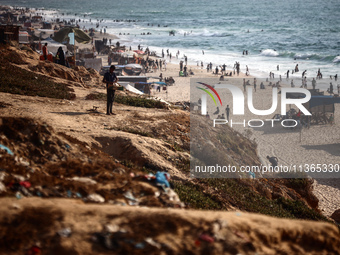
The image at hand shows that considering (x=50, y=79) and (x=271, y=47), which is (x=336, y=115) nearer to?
(x=50, y=79)

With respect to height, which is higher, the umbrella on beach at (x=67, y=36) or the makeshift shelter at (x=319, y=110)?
the umbrella on beach at (x=67, y=36)

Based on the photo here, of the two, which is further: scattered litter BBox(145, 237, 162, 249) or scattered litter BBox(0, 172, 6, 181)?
scattered litter BBox(0, 172, 6, 181)

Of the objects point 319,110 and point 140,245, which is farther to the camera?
point 319,110

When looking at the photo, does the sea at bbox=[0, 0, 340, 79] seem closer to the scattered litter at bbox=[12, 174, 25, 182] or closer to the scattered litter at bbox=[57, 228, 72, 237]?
the scattered litter at bbox=[12, 174, 25, 182]

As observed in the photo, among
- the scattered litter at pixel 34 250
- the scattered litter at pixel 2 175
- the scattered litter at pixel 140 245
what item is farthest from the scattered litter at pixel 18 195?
the scattered litter at pixel 140 245

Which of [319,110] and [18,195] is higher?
[18,195]

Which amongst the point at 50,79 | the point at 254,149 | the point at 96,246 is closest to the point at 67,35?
the point at 50,79

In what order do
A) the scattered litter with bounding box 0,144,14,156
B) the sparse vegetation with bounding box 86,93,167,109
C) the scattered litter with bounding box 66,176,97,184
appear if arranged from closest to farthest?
1. the scattered litter with bounding box 66,176,97,184
2. the scattered litter with bounding box 0,144,14,156
3. the sparse vegetation with bounding box 86,93,167,109

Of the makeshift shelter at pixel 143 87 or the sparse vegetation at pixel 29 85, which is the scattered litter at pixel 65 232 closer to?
the sparse vegetation at pixel 29 85

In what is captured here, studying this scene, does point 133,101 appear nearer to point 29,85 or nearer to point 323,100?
point 29,85

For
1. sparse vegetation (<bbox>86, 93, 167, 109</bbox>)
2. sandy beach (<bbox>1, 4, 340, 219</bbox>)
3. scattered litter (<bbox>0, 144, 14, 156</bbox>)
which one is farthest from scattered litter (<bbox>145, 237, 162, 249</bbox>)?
sparse vegetation (<bbox>86, 93, 167, 109</bbox>)

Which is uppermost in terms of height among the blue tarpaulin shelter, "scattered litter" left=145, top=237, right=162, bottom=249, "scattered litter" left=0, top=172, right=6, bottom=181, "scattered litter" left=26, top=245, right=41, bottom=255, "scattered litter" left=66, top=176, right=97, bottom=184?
"scattered litter" left=0, top=172, right=6, bottom=181

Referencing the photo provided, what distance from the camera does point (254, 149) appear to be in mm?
16062

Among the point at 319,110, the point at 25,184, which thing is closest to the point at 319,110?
the point at 319,110
